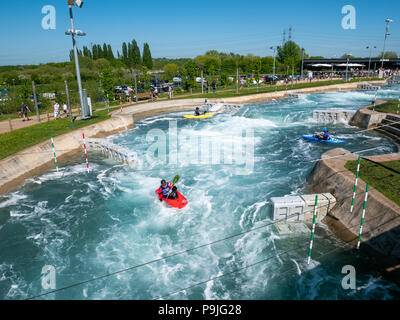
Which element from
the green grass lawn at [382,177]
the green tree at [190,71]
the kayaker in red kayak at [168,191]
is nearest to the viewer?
the green grass lawn at [382,177]

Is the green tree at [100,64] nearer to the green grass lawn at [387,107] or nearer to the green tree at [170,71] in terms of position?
the green tree at [170,71]

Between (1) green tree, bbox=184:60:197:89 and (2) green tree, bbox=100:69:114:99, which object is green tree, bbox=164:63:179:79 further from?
(2) green tree, bbox=100:69:114:99

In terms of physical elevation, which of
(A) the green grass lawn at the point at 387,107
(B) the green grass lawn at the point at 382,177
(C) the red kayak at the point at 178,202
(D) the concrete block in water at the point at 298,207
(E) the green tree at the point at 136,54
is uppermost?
(E) the green tree at the point at 136,54

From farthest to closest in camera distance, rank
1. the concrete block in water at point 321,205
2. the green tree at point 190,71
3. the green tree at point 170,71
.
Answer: the green tree at point 170,71
the green tree at point 190,71
the concrete block in water at point 321,205

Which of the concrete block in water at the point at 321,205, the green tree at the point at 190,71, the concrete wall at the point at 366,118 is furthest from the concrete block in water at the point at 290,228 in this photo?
the green tree at the point at 190,71

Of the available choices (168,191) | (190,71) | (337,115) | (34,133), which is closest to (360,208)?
(168,191)

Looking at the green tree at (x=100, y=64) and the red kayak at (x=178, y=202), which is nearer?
the red kayak at (x=178, y=202)

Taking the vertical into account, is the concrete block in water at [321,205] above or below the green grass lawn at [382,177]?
below
